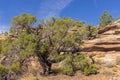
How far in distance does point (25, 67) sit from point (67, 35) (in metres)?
8.21

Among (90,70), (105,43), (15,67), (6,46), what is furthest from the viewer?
(105,43)

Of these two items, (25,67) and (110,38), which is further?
(110,38)

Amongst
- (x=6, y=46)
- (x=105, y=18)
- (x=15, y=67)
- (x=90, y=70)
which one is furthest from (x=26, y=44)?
(x=105, y=18)

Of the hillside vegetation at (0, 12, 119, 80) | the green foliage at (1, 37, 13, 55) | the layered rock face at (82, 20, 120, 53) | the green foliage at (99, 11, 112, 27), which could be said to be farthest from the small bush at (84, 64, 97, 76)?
the green foliage at (99, 11, 112, 27)

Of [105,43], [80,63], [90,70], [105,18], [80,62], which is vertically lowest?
[90,70]

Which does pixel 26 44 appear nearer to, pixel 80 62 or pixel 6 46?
pixel 6 46

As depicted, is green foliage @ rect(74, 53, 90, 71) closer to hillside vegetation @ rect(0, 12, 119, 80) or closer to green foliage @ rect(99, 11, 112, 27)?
hillside vegetation @ rect(0, 12, 119, 80)

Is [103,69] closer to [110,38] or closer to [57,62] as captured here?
[57,62]

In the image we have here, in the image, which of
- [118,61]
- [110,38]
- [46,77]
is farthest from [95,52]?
[46,77]

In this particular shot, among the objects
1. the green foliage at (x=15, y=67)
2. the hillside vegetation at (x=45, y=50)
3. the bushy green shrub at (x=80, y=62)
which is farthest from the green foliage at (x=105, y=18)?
the green foliage at (x=15, y=67)

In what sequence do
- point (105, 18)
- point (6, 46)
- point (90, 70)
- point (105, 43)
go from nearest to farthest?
point (90, 70) → point (6, 46) → point (105, 43) → point (105, 18)

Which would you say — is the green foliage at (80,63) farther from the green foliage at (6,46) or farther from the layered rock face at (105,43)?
the green foliage at (6,46)

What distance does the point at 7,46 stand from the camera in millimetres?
42875

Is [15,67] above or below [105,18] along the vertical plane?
below
